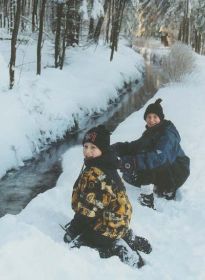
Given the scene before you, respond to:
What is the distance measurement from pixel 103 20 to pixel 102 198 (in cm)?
2991

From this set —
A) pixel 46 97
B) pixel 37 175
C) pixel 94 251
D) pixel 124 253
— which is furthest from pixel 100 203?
pixel 46 97

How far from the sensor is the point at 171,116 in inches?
613

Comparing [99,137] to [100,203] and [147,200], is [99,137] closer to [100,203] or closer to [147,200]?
[100,203]

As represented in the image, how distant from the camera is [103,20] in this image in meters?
34.2

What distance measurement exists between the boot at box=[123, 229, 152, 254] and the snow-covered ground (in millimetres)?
6764

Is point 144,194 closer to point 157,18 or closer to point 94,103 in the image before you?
point 94,103

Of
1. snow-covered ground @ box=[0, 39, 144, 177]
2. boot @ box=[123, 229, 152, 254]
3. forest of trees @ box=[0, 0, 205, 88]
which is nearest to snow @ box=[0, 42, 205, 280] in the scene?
boot @ box=[123, 229, 152, 254]

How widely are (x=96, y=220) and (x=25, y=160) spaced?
322 inches

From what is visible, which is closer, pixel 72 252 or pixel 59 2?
pixel 72 252

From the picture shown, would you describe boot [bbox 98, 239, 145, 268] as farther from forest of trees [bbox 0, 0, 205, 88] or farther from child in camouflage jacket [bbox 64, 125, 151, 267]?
forest of trees [bbox 0, 0, 205, 88]

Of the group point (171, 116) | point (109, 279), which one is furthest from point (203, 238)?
point (171, 116)

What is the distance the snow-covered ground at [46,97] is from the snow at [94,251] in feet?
10.2

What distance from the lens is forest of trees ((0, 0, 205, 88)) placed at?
26703 mm

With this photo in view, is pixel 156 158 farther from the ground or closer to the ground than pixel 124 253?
farther from the ground
